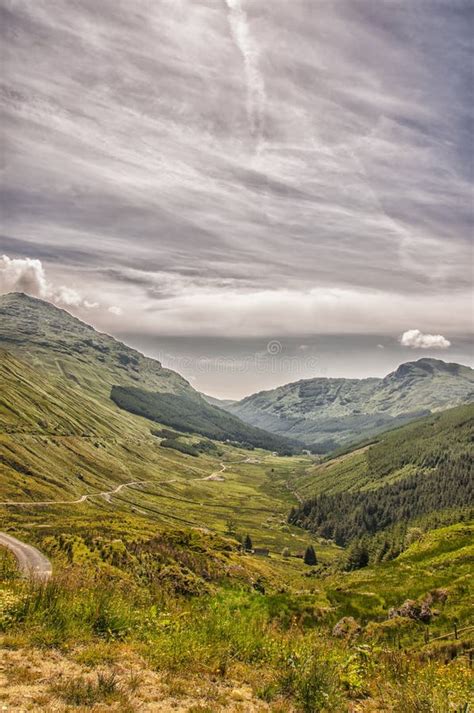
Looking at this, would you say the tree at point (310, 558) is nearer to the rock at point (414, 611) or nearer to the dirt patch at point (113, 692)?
the rock at point (414, 611)

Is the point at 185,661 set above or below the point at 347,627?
above

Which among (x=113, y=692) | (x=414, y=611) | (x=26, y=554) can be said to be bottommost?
(x=26, y=554)

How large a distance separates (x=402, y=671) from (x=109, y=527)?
107914 millimetres

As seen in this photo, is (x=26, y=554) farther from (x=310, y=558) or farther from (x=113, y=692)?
(x=310, y=558)

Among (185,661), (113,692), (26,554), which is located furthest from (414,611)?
(26,554)

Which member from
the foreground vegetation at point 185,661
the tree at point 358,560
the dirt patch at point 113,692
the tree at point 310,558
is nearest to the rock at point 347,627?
the foreground vegetation at point 185,661

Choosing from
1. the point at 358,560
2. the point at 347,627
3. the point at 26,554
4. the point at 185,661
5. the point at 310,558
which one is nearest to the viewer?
the point at 185,661

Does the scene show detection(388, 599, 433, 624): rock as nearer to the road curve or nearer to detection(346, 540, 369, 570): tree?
the road curve

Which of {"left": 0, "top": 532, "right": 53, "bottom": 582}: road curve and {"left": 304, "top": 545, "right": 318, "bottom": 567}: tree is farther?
{"left": 304, "top": 545, "right": 318, "bottom": 567}: tree

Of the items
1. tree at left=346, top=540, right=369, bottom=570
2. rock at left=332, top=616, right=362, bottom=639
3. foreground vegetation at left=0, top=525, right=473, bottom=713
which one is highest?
foreground vegetation at left=0, top=525, right=473, bottom=713

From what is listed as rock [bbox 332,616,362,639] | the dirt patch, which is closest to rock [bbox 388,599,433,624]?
rock [bbox 332,616,362,639]

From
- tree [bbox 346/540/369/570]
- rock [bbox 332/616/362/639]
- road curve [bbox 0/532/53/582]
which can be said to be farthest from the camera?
tree [bbox 346/540/369/570]

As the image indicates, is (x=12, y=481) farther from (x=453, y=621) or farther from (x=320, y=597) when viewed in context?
(x=453, y=621)

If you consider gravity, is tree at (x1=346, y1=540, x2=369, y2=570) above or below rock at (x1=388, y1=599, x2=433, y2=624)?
below
